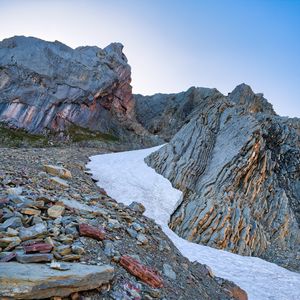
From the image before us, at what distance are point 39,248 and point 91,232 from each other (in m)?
2.18

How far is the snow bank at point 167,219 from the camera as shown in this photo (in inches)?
632

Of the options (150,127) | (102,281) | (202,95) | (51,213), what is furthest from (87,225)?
(202,95)

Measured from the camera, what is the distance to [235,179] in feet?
99.2

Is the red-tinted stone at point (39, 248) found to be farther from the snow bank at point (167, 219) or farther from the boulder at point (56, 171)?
the boulder at point (56, 171)

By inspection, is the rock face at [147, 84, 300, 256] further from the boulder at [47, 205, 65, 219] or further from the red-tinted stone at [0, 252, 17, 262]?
the red-tinted stone at [0, 252, 17, 262]

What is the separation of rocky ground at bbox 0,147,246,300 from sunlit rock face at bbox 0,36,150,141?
49.7 meters

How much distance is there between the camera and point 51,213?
10164mm

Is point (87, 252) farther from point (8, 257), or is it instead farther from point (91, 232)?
point (8, 257)

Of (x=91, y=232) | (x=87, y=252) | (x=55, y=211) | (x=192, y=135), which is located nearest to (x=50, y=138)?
(x=192, y=135)

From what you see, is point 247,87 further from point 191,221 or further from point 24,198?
point 24,198

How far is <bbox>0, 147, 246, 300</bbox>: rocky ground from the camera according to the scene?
7211mm

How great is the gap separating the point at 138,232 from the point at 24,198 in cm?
460

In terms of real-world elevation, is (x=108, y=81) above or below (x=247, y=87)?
below

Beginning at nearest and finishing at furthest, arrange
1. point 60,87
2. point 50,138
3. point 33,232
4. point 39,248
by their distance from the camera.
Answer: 1. point 39,248
2. point 33,232
3. point 50,138
4. point 60,87
